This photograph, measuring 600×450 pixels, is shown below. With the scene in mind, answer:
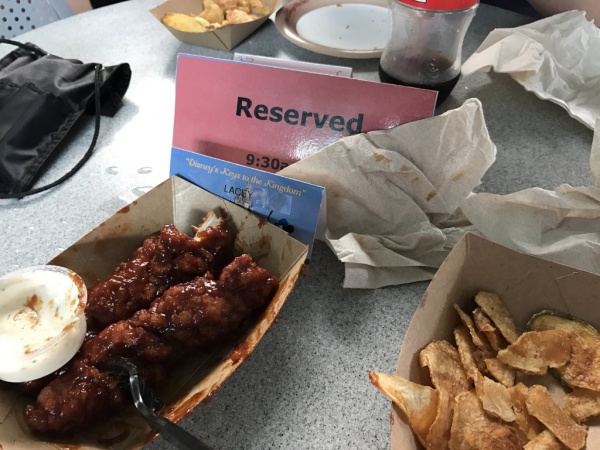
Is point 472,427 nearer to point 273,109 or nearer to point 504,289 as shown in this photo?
point 504,289

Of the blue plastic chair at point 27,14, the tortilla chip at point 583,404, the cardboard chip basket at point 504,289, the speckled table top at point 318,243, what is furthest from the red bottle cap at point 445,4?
the blue plastic chair at point 27,14

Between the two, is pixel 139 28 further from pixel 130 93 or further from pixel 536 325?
pixel 536 325

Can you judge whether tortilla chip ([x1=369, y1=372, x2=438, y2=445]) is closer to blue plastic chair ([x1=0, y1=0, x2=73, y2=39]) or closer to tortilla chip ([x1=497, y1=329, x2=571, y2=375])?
tortilla chip ([x1=497, y1=329, x2=571, y2=375])

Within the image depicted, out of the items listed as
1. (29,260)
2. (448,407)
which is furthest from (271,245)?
(29,260)

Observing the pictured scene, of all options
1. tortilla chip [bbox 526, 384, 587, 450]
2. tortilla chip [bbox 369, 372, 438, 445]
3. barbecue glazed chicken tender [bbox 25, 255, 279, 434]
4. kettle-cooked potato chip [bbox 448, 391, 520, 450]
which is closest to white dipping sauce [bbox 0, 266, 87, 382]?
barbecue glazed chicken tender [bbox 25, 255, 279, 434]

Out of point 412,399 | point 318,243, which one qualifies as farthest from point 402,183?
point 412,399

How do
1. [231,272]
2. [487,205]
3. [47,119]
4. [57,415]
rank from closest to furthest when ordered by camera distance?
[57,415], [231,272], [487,205], [47,119]

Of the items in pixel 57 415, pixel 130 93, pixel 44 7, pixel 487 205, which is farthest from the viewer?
pixel 44 7
